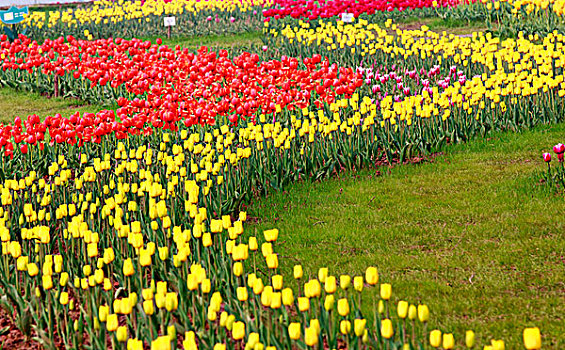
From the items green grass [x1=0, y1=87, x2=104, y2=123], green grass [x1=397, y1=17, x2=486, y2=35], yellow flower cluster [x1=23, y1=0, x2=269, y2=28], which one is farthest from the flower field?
yellow flower cluster [x1=23, y1=0, x2=269, y2=28]

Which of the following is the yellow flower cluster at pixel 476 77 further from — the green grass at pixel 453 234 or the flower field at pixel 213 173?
the green grass at pixel 453 234

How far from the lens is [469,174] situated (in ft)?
24.5

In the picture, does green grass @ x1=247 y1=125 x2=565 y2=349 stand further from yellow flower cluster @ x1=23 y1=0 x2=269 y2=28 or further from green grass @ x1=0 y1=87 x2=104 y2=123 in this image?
yellow flower cluster @ x1=23 y1=0 x2=269 y2=28

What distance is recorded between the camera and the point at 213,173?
587 centimetres

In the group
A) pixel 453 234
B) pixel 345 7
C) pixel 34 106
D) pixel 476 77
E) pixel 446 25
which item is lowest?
pixel 34 106

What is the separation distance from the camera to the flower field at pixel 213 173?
3863mm

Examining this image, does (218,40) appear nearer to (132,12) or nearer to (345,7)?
(345,7)

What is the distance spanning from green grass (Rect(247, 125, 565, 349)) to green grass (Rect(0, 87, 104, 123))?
6379mm

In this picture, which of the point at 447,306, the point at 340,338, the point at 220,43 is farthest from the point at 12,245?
the point at 220,43

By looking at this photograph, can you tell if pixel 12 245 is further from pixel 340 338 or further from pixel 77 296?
pixel 340 338

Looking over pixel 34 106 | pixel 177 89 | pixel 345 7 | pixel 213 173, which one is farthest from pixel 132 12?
pixel 213 173

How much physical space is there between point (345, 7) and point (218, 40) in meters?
3.17

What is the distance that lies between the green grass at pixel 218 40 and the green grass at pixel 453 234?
9.96 metres

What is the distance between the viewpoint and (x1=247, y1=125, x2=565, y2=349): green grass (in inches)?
186
